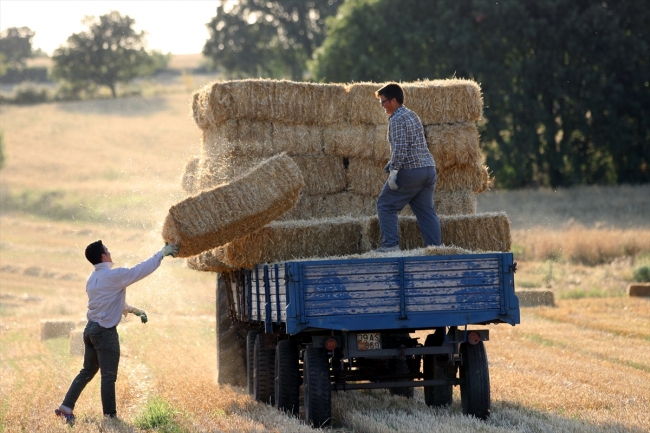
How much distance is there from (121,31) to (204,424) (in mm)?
91109

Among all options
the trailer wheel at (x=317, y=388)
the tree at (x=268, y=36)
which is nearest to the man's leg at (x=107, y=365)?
the trailer wheel at (x=317, y=388)

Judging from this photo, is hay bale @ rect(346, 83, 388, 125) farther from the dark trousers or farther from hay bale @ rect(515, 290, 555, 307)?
hay bale @ rect(515, 290, 555, 307)

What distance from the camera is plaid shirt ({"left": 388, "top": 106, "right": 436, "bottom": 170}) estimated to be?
10.3 m

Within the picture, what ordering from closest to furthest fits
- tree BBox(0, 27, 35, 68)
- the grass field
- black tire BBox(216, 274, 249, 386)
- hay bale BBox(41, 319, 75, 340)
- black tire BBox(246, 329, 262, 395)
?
the grass field
black tire BBox(246, 329, 262, 395)
black tire BBox(216, 274, 249, 386)
hay bale BBox(41, 319, 75, 340)
tree BBox(0, 27, 35, 68)

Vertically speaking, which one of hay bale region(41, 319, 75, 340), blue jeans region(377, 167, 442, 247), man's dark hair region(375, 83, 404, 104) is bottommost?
hay bale region(41, 319, 75, 340)

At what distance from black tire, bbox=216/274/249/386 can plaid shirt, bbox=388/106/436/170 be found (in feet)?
11.5

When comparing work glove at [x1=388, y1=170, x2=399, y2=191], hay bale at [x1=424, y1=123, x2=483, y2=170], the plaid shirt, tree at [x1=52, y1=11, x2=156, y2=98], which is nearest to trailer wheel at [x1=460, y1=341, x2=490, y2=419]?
work glove at [x1=388, y1=170, x2=399, y2=191]

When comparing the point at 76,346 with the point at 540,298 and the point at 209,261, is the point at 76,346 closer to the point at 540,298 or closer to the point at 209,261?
the point at 209,261

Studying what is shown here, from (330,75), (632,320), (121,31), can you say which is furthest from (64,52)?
(632,320)

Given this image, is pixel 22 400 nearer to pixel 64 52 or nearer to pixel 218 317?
pixel 218 317

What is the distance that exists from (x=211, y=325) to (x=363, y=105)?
8.25 meters

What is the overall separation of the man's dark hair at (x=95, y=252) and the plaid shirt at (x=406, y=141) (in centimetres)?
303

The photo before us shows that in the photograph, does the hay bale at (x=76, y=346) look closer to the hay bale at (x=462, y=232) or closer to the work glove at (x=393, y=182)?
the hay bale at (x=462, y=232)

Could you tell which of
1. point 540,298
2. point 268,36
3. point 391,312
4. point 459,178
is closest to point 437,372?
point 391,312
